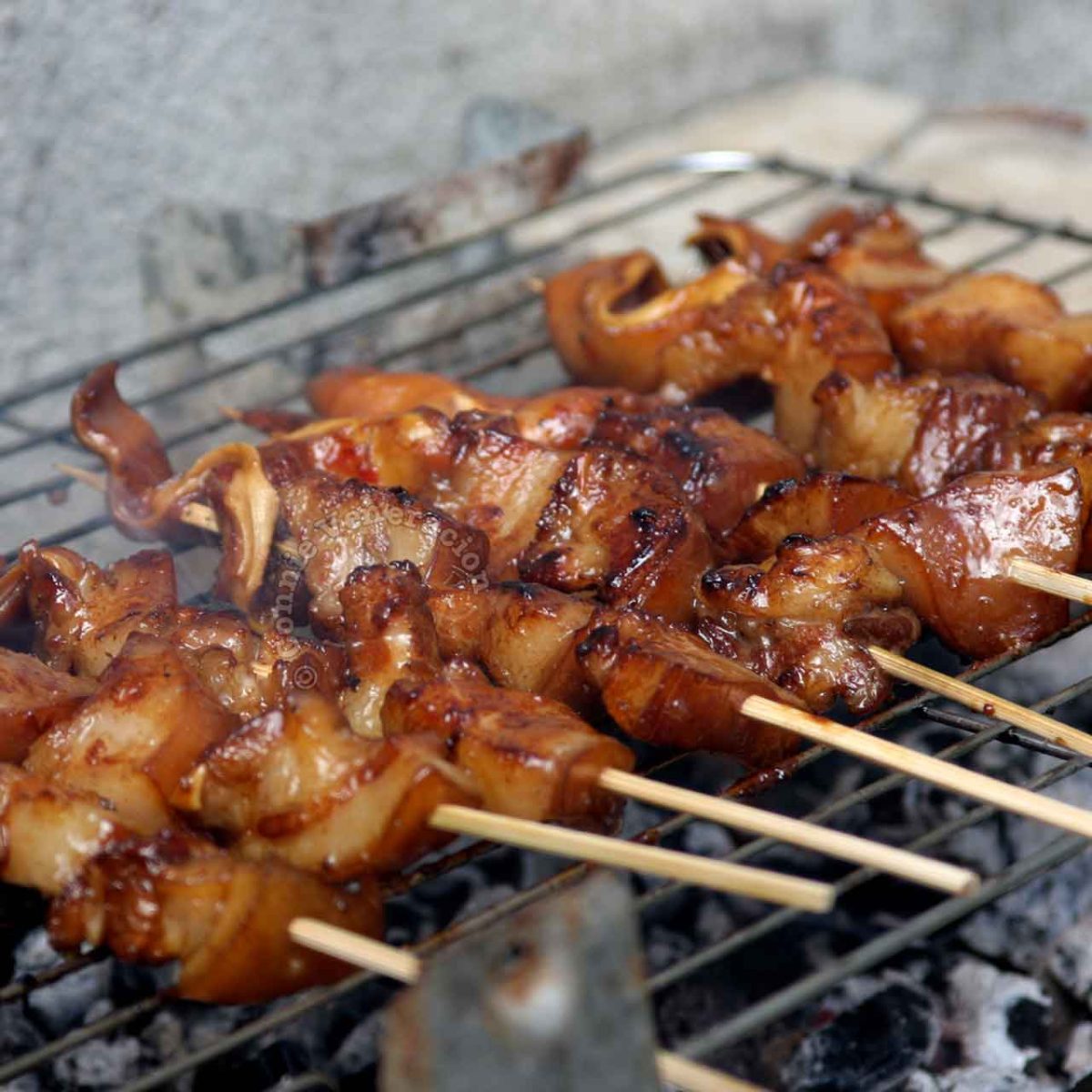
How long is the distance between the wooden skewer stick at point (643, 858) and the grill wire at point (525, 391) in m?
0.13

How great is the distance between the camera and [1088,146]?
6.20 meters

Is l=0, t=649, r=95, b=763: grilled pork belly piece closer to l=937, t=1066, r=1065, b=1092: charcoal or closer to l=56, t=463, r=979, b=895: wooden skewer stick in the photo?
l=56, t=463, r=979, b=895: wooden skewer stick

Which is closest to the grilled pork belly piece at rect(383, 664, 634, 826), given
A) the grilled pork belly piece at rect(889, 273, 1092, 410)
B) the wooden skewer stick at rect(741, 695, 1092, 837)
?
the wooden skewer stick at rect(741, 695, 1092, 837)

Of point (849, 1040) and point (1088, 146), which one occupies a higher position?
point (1088, 146)

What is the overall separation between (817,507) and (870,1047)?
120 cm

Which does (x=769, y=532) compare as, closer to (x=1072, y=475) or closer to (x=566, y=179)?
(x=1072, y=475)

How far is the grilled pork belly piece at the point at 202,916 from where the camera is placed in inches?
85.4

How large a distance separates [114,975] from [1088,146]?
5302mm

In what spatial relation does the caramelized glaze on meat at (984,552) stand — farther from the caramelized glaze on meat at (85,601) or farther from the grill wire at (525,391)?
the caramelized glaze on meat at (85,601)

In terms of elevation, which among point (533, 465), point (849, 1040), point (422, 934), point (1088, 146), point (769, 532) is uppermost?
point (1088, 146)

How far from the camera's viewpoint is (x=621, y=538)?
9.45 ft

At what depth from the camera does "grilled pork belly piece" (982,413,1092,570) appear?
9.78 feet

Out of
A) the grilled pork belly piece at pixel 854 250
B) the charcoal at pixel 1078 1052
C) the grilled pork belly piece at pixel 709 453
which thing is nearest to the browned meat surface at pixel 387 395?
the grilled pork belly piece at pixel 709 453

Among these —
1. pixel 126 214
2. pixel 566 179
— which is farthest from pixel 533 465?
pixel 126 214
